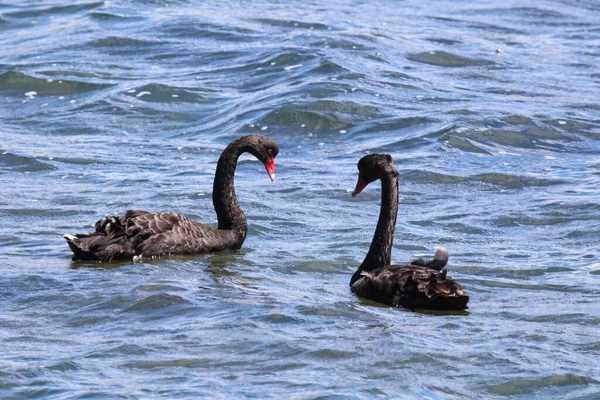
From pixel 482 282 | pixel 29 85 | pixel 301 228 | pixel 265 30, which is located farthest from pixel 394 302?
pixel 265 30

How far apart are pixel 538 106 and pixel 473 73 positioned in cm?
266

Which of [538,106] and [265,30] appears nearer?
[538,106]

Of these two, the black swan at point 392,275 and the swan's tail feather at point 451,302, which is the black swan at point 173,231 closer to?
the black swan at point 392,275

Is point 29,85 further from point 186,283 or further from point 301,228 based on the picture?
point 186,283

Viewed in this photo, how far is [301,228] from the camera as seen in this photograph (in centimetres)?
1148

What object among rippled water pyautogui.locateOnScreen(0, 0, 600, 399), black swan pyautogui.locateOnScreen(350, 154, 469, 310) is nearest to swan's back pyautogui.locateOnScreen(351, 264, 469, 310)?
black swan pyautogui.locateOnScreen(350, 154, 469, 310)

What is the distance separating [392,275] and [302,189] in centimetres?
459

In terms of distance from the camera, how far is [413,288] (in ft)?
27.5

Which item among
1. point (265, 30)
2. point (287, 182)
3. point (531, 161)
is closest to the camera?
point (287, 182)

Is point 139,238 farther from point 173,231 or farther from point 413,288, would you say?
point 413,288

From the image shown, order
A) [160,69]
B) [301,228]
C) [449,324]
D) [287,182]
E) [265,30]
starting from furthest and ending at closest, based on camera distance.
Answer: [265,30]
[160,69]
[287,182]
[301,228]
[449,324]

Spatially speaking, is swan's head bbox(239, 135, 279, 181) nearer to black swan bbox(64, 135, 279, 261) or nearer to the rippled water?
black swan bbox(64, 135, 279, 261)

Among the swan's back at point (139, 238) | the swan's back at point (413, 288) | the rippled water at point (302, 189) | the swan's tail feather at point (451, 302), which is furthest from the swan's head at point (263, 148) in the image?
the swan's tail feather at point (451, 302)

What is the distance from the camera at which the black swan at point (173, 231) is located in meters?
9.81
